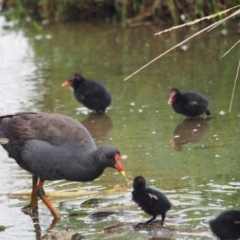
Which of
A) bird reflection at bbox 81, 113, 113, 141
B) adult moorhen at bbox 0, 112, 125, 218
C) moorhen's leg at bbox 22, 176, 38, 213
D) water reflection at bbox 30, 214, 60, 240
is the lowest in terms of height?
water reflection at bbox 30, 214, 60, 240

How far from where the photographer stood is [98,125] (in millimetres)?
9797

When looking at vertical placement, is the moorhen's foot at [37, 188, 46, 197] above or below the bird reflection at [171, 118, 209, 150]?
above

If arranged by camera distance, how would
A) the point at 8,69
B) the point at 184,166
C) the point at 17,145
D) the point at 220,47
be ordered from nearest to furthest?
1. the point at 17,145
2. the point at 184,166
3. the point at 8,69
4. the point at 220,47

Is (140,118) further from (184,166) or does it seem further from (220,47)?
(220,47)

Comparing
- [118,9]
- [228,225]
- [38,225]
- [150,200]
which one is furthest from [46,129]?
[118,9]

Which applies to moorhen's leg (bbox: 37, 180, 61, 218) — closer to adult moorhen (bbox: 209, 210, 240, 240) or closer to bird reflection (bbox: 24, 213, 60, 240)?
bird reflection (bbox: 24, 213, 60, 240)

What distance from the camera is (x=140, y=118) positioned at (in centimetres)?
974

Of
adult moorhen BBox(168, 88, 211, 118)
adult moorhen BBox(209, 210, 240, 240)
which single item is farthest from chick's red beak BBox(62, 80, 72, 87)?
adult moorhen BBox(209, 210, 240, 240)

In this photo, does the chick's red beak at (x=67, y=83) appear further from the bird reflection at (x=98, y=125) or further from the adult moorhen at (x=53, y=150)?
the adult moorhen at (x=53, y=150)

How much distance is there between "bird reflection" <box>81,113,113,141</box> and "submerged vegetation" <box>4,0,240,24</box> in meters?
4.70

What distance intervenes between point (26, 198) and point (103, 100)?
3.17 m

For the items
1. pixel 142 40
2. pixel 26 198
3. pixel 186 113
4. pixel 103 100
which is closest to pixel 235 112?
pixel 186 113

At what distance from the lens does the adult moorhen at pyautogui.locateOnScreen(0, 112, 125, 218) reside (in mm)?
6512

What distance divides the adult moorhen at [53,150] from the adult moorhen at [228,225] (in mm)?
1109
